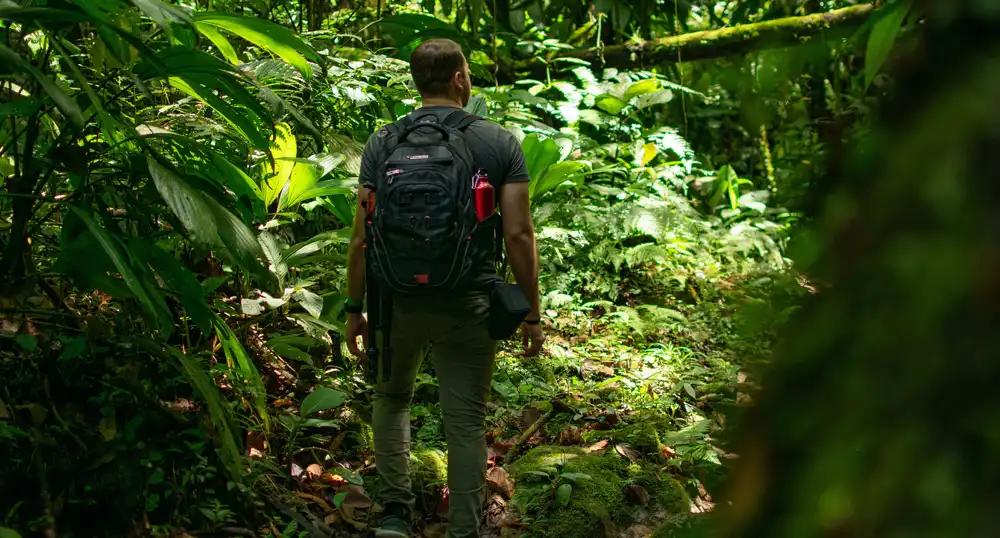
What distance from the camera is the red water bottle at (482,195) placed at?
11.2 ft

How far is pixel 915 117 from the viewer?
80 cm

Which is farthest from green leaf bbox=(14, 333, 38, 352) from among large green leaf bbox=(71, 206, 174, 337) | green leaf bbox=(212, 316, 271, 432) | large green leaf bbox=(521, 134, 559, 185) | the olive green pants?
large green leaf bbox=(521, 134, 559, 185)

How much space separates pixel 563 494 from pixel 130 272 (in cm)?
206

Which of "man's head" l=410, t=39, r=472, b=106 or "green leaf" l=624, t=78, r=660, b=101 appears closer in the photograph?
"man's head" l=410, t=39, r=472, b=106

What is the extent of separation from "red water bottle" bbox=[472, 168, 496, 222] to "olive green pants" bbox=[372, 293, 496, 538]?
0.31m

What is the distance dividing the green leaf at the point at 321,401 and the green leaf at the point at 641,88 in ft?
15.7

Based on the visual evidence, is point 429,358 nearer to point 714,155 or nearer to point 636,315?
point 636,315

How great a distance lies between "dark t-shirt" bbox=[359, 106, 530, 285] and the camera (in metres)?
3.47

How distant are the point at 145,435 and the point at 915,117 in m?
3.40

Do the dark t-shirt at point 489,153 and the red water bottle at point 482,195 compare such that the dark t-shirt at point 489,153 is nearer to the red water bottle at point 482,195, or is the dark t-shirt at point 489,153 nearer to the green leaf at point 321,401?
the red water bottle at point 482,195

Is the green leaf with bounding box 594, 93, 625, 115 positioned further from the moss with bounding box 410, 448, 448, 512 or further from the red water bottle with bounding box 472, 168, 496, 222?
the red water bottle with bounding box 472, 168, 496, 222

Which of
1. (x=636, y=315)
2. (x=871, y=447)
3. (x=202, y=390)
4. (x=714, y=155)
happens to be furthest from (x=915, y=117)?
(x=714, y=155)

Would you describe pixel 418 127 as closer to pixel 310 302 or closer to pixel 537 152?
pixel 310 302

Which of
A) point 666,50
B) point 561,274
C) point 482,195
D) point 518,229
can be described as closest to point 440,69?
point 482,195
